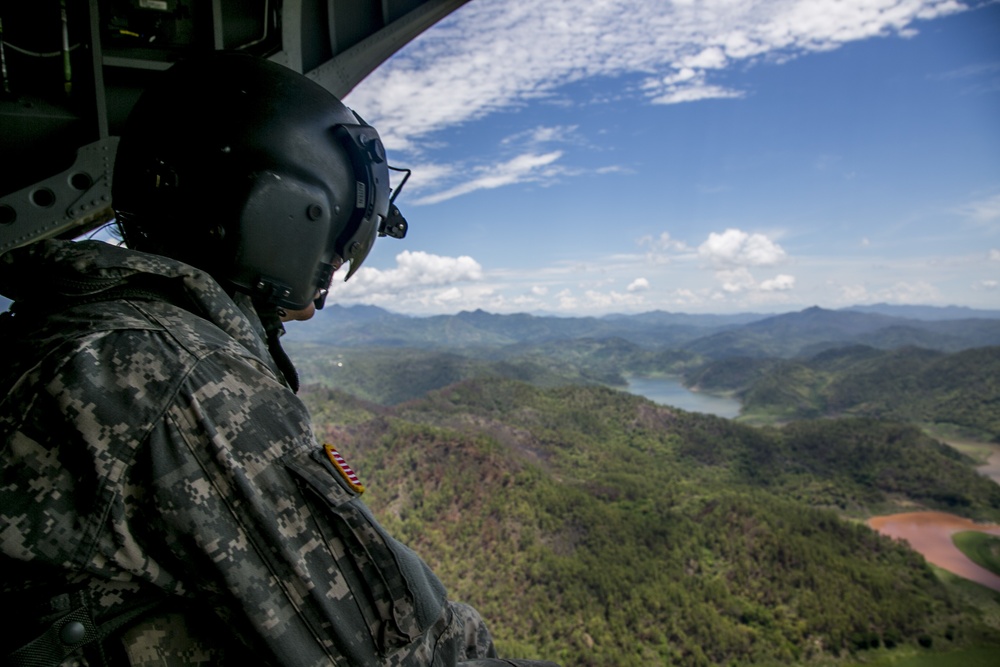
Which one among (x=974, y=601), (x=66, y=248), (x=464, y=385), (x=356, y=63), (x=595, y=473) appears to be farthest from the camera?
(x=464, y=385)

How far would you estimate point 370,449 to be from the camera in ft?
137

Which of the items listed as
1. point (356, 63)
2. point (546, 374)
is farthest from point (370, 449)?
point (546, 374)

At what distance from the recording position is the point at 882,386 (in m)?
71.2

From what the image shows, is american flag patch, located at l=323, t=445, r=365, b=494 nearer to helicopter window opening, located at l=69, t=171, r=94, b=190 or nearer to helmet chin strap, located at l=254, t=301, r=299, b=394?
helmet chin strap, located at l=254, t=301, r=299, b=394

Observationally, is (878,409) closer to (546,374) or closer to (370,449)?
(546,374)

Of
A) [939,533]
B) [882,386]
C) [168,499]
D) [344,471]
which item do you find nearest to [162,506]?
[168,499]

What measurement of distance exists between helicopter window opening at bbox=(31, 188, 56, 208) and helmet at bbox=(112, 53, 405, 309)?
6.03 feet

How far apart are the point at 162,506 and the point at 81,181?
2.71 m

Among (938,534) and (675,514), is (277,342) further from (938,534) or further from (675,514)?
(938,534)

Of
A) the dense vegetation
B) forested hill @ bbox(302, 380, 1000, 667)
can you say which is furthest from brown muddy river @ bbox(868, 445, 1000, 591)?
forested hill @ bbox(302, 380, 1000, 667)

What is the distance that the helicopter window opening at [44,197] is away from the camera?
2689mm

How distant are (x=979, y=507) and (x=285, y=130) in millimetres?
53277

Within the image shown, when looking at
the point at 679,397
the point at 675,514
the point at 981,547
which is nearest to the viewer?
the point at 981,547

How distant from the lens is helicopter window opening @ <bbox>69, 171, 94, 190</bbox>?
2730 mm
